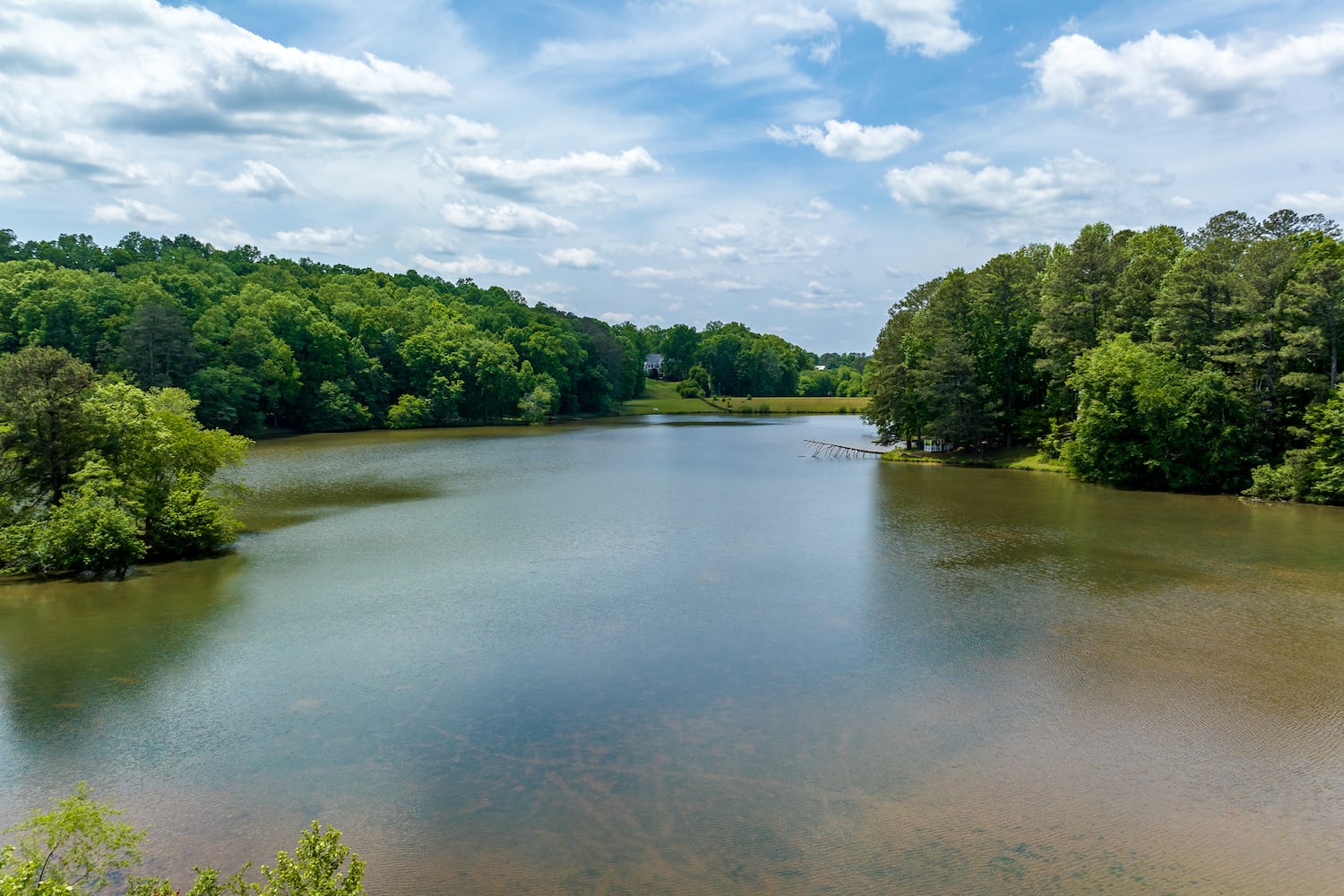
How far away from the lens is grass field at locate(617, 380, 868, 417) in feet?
364

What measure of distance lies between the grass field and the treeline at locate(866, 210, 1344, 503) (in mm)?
58264

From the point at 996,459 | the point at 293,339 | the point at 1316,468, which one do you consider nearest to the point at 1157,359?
the point at 1316,468

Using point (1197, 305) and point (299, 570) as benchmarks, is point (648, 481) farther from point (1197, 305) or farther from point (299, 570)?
point (1197, 305)

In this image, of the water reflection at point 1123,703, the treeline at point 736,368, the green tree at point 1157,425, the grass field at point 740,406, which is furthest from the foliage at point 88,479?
the treeline at point 736,368

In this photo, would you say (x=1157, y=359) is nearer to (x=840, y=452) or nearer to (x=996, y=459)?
(x=996, y=459)

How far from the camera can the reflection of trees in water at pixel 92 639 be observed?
42.5 feet

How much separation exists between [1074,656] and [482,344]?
248ft

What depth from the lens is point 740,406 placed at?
114 meters

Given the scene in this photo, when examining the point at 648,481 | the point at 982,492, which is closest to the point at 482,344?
the point at 648,481

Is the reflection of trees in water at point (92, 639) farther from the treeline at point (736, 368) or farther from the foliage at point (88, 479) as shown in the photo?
the treeline at point (736, 368)

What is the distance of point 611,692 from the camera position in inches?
547

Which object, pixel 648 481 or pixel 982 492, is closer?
pixel 982 492

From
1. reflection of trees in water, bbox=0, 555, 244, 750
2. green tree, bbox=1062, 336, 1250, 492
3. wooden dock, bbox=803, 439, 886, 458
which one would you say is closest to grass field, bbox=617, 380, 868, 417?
wooden dock, bbox=803, 439, 886, 458

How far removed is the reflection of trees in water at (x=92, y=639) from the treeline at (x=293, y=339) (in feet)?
122
